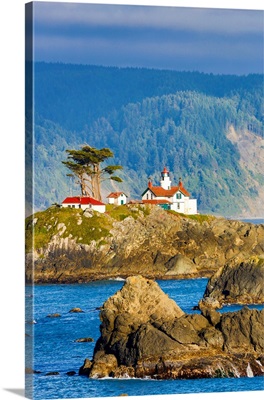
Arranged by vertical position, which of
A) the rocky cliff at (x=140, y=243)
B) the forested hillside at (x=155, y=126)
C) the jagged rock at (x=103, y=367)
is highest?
the forested hillside at (x=155, y=126)

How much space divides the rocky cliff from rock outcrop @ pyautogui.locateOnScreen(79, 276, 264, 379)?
3261 millimetres

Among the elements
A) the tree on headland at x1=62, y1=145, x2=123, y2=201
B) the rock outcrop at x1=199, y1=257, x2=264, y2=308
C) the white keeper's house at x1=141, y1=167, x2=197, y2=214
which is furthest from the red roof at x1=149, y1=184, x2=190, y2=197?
the rock outcrop at x1=199, y1=257, x2=264, y2=308

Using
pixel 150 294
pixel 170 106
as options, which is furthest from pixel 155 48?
pixel 150 294

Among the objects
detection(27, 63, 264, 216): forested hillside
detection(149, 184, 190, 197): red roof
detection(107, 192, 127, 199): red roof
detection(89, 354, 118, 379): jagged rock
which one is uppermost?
detection(27, 63, 264, 216): forested hillside

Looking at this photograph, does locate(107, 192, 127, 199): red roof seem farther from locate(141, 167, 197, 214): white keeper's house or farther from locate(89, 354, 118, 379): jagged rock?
locate(89, 354, 118, 379): jagged rock

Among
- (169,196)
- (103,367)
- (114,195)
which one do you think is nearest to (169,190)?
(169,196)

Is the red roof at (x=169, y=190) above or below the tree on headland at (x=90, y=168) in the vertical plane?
below

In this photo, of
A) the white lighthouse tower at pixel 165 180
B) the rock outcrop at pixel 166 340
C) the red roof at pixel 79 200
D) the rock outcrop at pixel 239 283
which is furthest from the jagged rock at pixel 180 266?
the rock outcrop at pixel 166 340

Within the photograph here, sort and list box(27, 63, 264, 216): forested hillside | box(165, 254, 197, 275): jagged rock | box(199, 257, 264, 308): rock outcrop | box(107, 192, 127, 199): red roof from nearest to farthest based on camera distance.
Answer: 1. box(27, 63, 264, 216): forested hillside
2. box(199, 257, 264, 308): rock outcrop
3. box(107, 192, 127, 199): red roof
4. box(165, 254, 197, 275): jagged rock

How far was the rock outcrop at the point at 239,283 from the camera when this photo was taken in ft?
98.2

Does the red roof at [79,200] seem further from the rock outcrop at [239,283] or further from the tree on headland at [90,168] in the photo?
the rock outcrop at [239,283]

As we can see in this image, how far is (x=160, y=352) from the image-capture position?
25.5m

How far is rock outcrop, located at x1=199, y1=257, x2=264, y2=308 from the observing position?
29.9 meters

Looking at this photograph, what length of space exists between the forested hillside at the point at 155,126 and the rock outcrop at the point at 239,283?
44.1 inches
